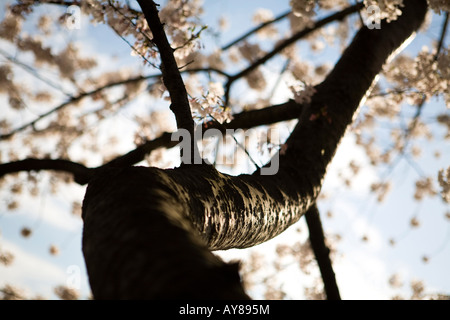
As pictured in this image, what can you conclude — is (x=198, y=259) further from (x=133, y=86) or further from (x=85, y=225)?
(x=133, y=86)

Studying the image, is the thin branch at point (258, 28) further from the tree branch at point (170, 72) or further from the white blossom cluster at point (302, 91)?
the tree branch at point (170, 72)

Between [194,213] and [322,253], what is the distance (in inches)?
89.7

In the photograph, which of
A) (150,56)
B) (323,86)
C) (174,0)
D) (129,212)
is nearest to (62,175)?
(174,0)

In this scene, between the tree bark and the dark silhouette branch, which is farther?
the dark silhouette branch

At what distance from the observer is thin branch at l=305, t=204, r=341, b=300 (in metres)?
2.77

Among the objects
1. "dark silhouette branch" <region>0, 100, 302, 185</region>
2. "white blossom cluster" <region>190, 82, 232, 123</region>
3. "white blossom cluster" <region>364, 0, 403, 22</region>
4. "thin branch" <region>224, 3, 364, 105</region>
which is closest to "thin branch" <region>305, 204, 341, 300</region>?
"dark silhouette branch" <region>0, 100, 302, 185</region>

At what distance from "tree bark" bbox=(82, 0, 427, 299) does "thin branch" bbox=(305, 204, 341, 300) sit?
1186 mm

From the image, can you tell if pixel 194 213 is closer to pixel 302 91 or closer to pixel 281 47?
pixel 302 91

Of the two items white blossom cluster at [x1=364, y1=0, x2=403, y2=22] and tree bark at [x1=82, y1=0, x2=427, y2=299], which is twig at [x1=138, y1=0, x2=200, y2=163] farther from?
white blossom cluster at [x1=364, y1=0, x2=403, y2=22]

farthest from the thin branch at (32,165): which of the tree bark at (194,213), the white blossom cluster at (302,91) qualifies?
the white blossom cluster at (302,91)

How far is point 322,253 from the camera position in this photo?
2887mm

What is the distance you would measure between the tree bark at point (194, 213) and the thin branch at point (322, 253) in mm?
1186

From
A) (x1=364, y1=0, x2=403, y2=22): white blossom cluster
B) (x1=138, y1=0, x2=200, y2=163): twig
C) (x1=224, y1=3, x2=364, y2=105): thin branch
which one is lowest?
(x1=138, y1=0, x2=200, y2=163): twig

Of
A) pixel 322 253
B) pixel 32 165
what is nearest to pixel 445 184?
pixel 322 253
